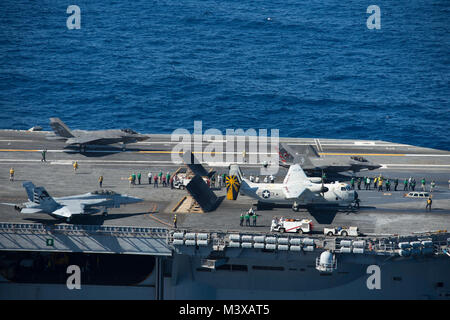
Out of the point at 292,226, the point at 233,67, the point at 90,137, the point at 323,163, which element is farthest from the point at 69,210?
the point at 233,67

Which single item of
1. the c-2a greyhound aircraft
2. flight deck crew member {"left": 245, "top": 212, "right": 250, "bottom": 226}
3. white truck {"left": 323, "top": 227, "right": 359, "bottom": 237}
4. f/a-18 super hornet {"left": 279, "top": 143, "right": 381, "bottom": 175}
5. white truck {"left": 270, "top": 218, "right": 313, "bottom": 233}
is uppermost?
f/a-18 super hornet {"left": 279, "top": 143, "right": 381, "bottom": 175}

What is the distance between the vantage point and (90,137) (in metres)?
98.9

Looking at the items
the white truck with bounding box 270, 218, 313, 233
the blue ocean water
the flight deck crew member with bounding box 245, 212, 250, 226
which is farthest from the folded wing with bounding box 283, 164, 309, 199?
the blue ocean water

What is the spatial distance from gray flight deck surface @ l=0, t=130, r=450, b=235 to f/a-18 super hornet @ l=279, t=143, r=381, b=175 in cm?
239

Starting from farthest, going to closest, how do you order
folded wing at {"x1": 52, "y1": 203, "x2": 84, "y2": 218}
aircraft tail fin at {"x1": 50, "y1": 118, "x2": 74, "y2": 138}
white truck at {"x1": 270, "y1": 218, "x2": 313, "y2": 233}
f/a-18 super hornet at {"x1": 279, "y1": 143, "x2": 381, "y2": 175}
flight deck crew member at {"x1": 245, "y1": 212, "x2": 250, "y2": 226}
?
1. aircraft tail fin at {"x1": 50, "y1": 118, "x2": 74, "y2": 138}
2. f/a-18 super hornet at {"x1": 279, "y1": 143, "x2": 381, "y2": 175}
3. flight deck crew member at {"x1": 245, "y1": 212, "x2": 250, "y2": 226}
4. folded wing at {"x1": 52, "y1": 203, "x2": 84, "y2": 218}
5. white truck at {"x1": 270, "y1": 218, "x2": 313, "y2": 233}

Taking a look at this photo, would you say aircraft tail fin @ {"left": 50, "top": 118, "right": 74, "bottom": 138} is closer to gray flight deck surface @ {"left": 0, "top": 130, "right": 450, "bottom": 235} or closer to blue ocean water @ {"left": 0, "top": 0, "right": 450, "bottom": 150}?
gray flight deck surface @ {"left": 0, "top": 130, "right": 450, "bottom": 235}

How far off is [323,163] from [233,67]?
205ft

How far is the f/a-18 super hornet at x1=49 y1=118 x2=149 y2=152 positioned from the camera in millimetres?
98062

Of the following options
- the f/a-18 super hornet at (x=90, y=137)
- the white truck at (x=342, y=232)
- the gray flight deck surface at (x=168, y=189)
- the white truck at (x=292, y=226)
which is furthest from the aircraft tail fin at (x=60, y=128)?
the white truck at (x=342, y=232)

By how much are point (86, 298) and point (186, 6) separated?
404 feet

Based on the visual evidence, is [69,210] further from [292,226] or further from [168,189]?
[292,226]

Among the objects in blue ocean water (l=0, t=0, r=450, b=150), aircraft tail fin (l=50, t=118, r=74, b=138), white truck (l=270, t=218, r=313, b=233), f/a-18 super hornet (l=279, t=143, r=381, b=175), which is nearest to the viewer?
white truck (l=270, t=218, r=313, b=233)
